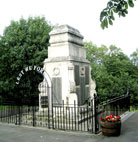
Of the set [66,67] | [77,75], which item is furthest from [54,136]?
[77,75]

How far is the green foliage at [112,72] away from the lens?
22297 millimetres

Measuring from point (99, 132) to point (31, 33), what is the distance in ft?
42.3

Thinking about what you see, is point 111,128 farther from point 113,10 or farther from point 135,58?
point 135,58

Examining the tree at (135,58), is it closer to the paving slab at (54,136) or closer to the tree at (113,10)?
the paving slab at (54,136)

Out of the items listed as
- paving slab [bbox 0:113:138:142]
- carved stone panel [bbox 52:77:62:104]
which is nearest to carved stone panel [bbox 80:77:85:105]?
carved stone panel [bbox 52:77:62:104]

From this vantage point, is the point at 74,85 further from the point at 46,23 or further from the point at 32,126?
the point at 46,23

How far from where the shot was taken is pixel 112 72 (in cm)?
3409

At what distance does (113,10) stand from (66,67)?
6214 mm

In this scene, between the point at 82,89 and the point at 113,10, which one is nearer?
the point at 113,10

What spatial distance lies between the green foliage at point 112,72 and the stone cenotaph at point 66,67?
469 centimetres

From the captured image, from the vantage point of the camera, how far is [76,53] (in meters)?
10.9

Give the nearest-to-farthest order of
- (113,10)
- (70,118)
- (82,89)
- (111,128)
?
(113,10) → (111,128) → (70,118) → (82,89)

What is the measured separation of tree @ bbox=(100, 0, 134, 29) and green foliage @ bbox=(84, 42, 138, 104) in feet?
36.4

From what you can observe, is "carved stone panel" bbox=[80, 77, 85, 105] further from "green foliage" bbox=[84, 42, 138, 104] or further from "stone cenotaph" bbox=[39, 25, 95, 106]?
"green foliage" bbox=[84, 42, 138, 104]
